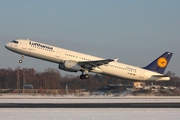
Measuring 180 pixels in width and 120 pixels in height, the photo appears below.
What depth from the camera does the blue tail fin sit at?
171 ft

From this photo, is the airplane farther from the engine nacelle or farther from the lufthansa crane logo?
the lufthansa crane logo

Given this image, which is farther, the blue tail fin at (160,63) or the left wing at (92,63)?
the blue tail fin at (160,63)

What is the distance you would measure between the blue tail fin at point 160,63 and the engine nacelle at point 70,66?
Result: 12.0 meters

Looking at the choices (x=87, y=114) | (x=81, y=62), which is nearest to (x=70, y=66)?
(x=81, y=62)

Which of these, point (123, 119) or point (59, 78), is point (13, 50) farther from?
point (59, 78)

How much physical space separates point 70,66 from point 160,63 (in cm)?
1505

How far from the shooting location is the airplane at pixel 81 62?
43625 millimetres

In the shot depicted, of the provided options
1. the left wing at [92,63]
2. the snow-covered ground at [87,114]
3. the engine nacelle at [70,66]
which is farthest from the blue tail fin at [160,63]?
the snow-covered ground at [87,114]

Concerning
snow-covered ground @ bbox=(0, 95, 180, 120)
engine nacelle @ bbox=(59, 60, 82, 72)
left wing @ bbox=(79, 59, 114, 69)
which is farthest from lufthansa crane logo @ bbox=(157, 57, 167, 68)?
snow-covered ground @ bbox=(0, 95, 180, 120)

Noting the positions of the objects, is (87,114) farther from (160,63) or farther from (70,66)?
(160,63)

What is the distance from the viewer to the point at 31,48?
142 ft

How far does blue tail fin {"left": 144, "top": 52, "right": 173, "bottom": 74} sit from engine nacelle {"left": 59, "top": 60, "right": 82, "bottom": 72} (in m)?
12.0

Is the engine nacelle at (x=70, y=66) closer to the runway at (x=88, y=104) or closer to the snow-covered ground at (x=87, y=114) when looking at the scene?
the runway at (x=88, y=104)

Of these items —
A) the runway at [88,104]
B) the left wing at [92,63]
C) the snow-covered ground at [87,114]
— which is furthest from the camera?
the left wing at [92,63]
